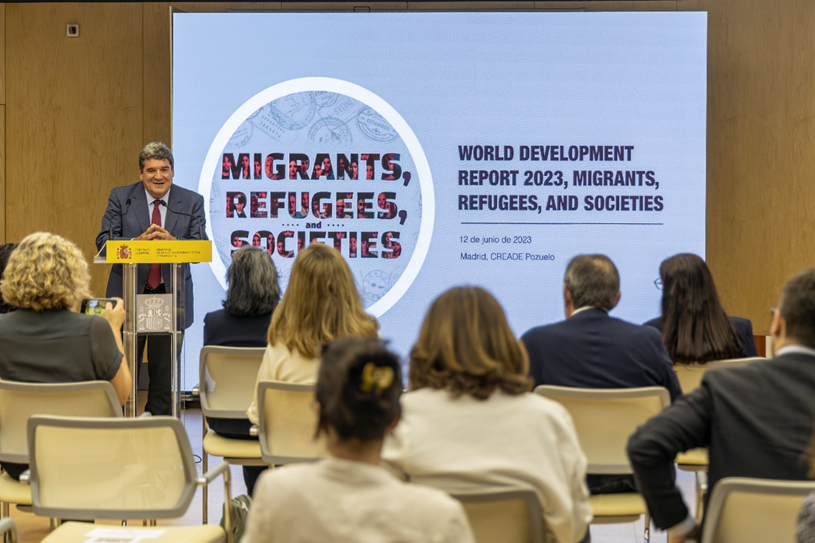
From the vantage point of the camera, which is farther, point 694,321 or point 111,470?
point 694,321

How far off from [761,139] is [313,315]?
492 centimetres

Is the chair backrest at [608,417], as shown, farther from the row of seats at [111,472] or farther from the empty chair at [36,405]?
the empty chair at [36,405]

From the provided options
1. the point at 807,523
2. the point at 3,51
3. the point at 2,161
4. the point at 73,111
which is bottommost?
the point at 807,523

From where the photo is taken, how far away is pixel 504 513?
1904 mm

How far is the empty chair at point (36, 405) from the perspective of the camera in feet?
9.60

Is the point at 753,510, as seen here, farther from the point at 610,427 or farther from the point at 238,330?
the point at 238,330

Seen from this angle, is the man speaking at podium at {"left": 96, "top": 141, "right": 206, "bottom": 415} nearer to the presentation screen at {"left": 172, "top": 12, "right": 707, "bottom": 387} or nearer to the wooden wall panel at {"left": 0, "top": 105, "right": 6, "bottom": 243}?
the presentation screen at {"left": 172, "top": 12, "right": 707, "bottom": 387}

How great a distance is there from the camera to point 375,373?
1445 mm

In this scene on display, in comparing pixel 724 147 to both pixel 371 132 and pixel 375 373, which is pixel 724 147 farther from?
pixel 375 373

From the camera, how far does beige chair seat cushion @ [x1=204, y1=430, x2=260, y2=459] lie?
360cm

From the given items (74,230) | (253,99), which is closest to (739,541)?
(253,99)

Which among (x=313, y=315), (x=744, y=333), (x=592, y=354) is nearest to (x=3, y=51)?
(x=313, y=315)

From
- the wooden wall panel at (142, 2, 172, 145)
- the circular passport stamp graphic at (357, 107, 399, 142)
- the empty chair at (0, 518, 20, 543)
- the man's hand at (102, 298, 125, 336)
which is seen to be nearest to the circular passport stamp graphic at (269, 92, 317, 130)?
the circular passport stamp graphic at (357, 107, 399, 142)

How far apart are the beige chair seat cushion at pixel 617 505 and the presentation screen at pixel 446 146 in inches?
132
